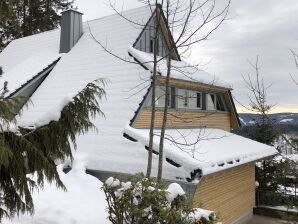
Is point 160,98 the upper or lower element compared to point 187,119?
upper

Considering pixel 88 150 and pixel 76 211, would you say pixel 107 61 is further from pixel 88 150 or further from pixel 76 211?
pixel 76 211

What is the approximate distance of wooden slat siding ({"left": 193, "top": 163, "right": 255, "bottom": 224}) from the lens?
11691 millimetres

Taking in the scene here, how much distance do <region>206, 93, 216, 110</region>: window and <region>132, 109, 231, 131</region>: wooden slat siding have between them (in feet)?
1.49

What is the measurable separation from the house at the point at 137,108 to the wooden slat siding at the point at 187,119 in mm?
42

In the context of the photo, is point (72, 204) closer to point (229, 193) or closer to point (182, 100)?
point (229, 193)

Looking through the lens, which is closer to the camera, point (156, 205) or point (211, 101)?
point (156, 205)

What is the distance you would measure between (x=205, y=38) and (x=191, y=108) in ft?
22.5

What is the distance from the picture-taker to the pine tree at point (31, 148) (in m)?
4.17

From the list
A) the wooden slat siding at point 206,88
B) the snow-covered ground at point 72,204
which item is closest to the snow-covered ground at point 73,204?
the snow-covered ground at point 72,204

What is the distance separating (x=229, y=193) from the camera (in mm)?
13766

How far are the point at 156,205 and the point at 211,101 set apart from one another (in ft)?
40.5

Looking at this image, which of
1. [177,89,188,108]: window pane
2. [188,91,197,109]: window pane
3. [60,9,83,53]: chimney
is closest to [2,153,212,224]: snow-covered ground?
[177,89,188,108]: window pane

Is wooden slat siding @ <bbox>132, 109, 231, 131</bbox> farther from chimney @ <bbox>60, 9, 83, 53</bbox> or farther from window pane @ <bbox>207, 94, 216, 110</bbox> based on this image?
chimney @ <bbox>60, 9, 83, 53</bbox>

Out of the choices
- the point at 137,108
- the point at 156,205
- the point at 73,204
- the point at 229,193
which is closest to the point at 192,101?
the point at 229,193
